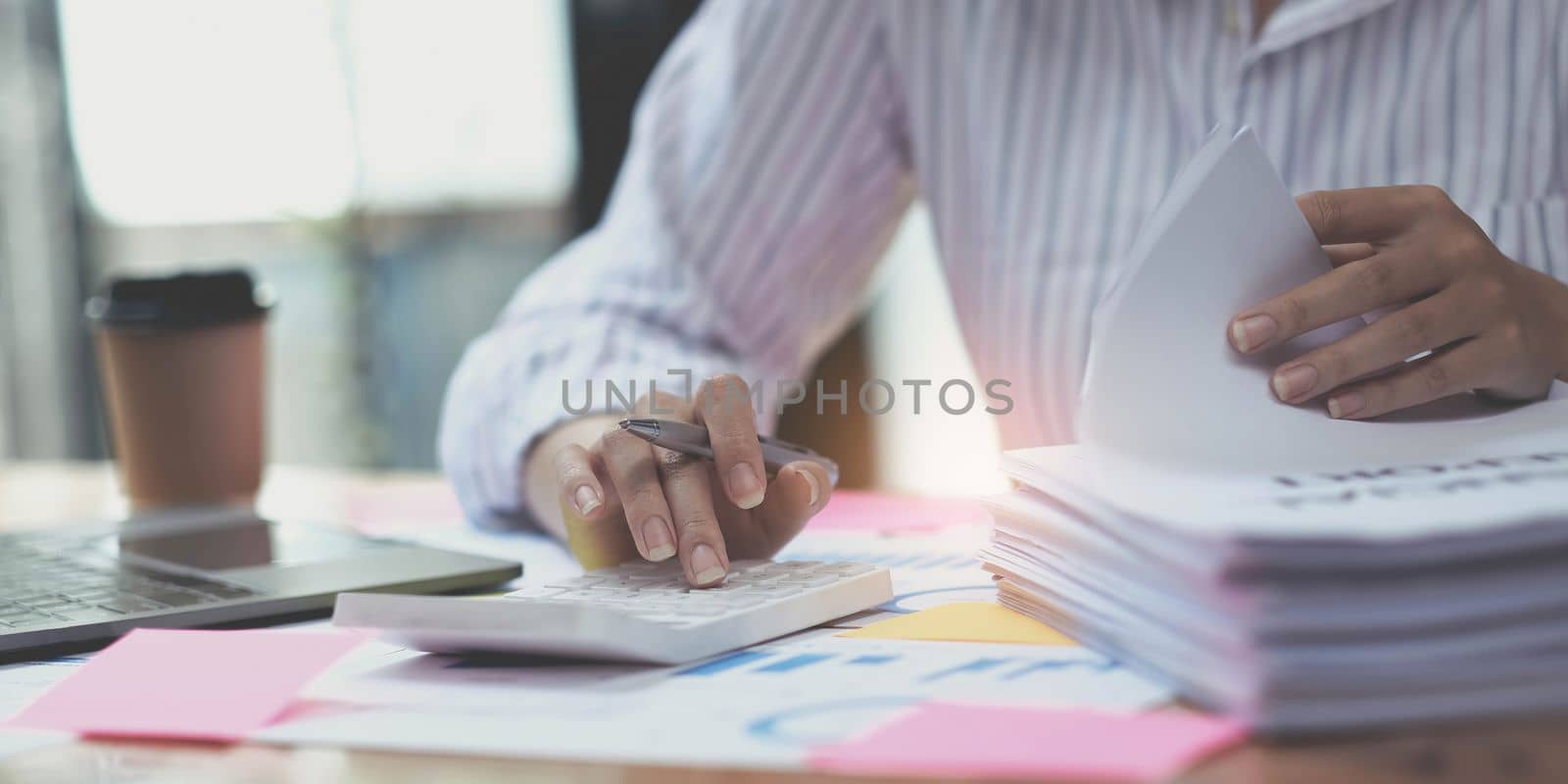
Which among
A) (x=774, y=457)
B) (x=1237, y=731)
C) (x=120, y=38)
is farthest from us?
(x=120, y=38)

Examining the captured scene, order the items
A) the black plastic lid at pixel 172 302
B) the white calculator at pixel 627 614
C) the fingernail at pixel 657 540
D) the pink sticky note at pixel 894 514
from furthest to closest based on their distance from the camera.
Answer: the black plastic lid at pixel 172 302 < the pink sticky note at pixel 894 514 < the fingernail at pixel 657 540 < the white calculator at pixel 627 614

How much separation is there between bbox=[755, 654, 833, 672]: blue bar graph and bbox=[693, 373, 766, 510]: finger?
0.34 feet

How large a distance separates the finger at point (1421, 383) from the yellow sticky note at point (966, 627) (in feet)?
0.47

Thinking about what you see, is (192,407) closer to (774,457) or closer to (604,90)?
(774,457)

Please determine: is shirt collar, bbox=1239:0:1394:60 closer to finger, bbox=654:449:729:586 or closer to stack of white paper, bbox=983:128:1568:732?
stack of white paper, bbox=983:128:1568:732

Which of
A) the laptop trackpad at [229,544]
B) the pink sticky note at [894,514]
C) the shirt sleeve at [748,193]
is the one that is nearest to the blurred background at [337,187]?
the shirt sleeve at [748,193]

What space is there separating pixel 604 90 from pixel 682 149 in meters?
0.85

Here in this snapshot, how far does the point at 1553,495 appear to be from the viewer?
356 mm

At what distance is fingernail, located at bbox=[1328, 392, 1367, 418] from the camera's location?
1.57 ft

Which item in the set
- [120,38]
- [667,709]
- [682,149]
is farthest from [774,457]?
[120,38]

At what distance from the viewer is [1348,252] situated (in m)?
0.53

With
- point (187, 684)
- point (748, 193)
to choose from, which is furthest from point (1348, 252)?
point (748, 193)

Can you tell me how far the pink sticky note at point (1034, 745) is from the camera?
0.32 m

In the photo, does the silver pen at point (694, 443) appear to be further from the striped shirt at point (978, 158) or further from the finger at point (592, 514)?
the striped shirt at point (978, 158)
